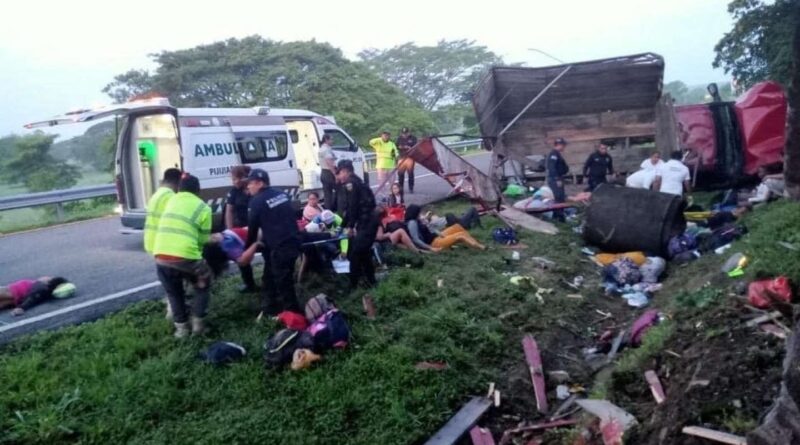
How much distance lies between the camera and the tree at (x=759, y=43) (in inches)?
586

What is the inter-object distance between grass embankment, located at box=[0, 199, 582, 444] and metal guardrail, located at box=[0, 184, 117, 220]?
8.32m

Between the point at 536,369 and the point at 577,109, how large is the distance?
9051 millimetres

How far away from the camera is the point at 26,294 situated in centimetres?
650

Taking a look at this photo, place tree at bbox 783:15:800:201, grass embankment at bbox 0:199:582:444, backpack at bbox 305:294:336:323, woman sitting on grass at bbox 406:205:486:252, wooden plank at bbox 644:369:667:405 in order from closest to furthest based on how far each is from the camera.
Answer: wooden plank at bbox 644:369:667:405 < grass embankment at bbox 0:199:582:444 < backpack at bbox 305:294:336:323 < tree at bbox 783:15:800:201 < woman sitting on grass at bbox 406:205:486:252

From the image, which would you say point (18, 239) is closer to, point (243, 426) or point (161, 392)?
point (161, 392)

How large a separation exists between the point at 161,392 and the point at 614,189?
293 inches

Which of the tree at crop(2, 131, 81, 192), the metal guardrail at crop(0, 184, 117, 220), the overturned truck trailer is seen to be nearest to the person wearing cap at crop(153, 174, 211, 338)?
the overturned truck trailer

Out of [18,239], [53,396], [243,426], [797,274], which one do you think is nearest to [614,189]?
[797,274]

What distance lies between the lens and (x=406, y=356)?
521 centimetres

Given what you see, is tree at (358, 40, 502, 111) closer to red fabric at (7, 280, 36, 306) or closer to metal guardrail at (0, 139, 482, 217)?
metal guardrail at (0, 139, 482, 217)

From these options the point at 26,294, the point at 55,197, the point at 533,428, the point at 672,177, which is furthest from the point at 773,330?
the point at 55,197

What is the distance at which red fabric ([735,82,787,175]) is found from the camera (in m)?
12.3

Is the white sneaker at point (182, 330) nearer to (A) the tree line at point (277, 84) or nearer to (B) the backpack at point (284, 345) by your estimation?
(B) the backpack at point (284, 345)

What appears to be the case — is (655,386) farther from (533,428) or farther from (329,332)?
(329,332)
